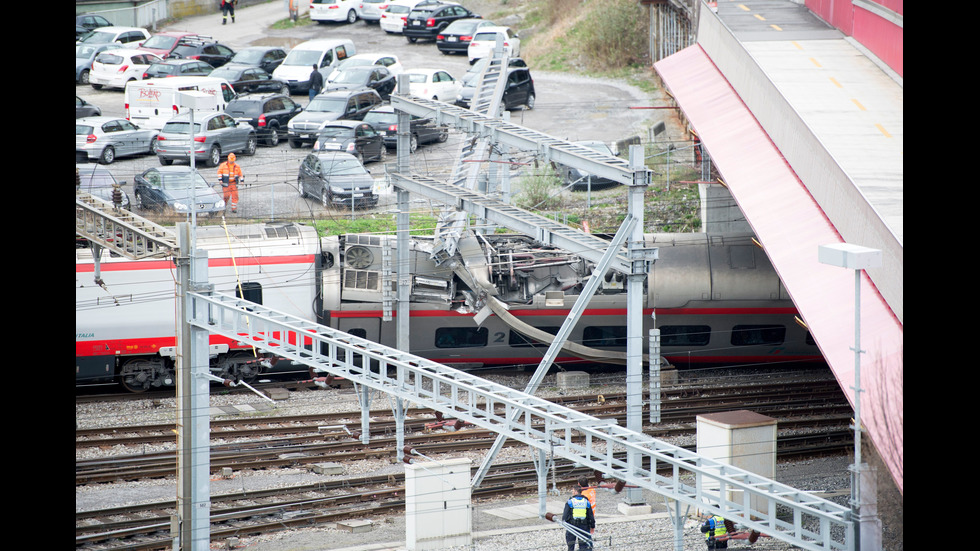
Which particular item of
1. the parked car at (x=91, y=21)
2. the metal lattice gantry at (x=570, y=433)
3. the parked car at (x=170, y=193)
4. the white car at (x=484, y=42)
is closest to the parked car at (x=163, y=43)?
the parked car at (x=91, y=21)

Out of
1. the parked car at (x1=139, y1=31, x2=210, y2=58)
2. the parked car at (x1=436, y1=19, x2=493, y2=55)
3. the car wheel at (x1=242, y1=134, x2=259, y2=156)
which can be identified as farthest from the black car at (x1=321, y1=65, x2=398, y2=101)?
the parked car at (x1=139, y1=31, x2=210, y2=58)

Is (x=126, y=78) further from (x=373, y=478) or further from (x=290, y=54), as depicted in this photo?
(x=373, y=478)

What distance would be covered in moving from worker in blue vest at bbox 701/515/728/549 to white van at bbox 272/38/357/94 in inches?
Answer: 1233

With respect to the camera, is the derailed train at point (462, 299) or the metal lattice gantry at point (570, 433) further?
the derailed train at point (462, 299)

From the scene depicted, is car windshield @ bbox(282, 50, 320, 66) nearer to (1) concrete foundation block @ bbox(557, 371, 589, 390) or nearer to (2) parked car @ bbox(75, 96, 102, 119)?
(2) parked car @ bbox(75, 96, 102, 119)

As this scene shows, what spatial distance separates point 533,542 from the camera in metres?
17.0

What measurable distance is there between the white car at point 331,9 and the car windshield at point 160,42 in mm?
8519

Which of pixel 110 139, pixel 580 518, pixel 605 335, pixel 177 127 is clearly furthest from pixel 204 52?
pixel 580 518

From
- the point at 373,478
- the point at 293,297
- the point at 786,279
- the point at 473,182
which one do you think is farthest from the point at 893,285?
the point at 293,297

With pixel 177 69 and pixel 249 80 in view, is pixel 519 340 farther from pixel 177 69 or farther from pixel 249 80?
pixel 177 69

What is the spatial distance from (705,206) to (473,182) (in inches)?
287

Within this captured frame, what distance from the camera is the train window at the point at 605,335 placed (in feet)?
80.8

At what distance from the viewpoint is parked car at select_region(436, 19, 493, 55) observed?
48156 mm

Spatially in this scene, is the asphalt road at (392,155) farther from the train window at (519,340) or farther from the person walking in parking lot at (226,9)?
the train window at (519,340)
